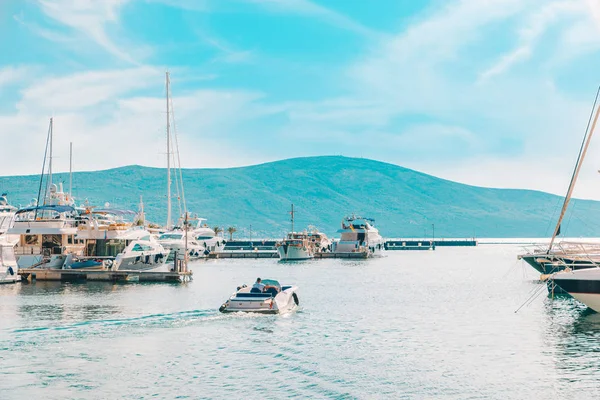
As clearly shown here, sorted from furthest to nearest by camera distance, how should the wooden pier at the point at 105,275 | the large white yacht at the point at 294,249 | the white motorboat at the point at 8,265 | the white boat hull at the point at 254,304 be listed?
the large white yacht at the point at 294,249, the wooden pier at the point at 105,275, the white motorboat at the point at 8,265, the white boat hull at the point at 254,304

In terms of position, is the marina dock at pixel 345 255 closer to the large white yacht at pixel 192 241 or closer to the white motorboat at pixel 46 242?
the large white yacht at pixel 192 241

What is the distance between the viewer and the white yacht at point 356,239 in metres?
167

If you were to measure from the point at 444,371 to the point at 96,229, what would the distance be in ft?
202

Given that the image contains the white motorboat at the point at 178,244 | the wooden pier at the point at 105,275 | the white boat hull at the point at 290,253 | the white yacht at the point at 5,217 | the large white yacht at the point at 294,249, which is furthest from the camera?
the large white yacht at the point at 294,249

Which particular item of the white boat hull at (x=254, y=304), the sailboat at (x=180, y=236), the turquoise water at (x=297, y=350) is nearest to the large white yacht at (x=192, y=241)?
the sailboat at (x=180, y=236)

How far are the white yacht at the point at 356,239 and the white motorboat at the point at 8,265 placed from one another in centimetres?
10061

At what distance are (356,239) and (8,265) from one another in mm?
111216

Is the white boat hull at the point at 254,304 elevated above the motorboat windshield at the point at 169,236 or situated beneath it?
situated beneath

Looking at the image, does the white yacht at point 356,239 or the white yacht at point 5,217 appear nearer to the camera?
the white yacht at point 5,217

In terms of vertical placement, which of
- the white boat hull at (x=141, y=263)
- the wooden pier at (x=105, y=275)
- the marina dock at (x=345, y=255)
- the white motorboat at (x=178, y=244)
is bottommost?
the wooden pier at (x=105, y=275)

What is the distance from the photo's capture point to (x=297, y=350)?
32.4 m

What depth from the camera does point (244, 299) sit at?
43.4m

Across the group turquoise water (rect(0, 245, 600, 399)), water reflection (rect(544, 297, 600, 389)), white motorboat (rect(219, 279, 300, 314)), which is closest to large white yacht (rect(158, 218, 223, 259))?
turquoise water (rect(0, 245, 600, 399))

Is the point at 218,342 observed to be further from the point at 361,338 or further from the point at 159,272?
the point at 159,272
